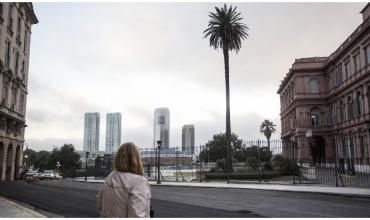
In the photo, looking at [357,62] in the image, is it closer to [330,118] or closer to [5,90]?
[330,118]

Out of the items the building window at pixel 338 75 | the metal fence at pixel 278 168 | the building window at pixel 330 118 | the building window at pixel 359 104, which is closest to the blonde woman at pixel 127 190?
the metal fence at pixel 278 168

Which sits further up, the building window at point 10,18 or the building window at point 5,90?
the building window at point 10,18

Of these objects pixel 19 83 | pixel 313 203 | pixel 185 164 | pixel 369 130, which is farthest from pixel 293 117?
pixel 313 203

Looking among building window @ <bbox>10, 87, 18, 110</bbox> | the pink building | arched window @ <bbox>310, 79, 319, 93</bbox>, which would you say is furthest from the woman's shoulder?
arched window @ <bbox>310, 79, 319, 93</bbox>

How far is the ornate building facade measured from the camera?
122ft

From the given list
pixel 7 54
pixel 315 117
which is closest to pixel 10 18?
pixel 7 54

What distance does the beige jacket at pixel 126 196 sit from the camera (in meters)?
3.89

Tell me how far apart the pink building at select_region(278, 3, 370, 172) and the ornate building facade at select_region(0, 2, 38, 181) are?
1210 inches

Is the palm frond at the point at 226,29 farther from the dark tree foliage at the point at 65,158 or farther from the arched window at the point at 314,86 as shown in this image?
the dark tree foliage at the point at 65,158

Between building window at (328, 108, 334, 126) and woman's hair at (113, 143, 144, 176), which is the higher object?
building window at (328, 108, 334, 126)

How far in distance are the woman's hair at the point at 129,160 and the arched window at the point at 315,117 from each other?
58.9m

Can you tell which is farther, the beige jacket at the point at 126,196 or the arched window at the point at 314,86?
the arched window at the point at 314,86

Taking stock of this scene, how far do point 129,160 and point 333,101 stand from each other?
186 feet

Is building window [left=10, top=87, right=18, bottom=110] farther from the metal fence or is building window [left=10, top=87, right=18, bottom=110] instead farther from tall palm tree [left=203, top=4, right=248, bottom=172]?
tall palm tree [left=203, top=4, right=248, bottom=172]
